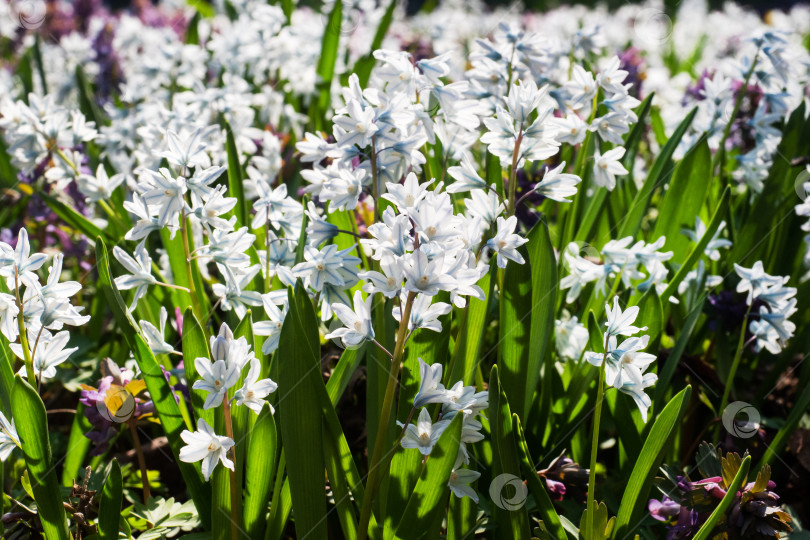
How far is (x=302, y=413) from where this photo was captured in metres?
1.18

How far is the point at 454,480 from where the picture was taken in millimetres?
1208

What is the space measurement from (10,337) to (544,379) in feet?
3.71

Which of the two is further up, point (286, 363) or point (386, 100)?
point (386, 100)

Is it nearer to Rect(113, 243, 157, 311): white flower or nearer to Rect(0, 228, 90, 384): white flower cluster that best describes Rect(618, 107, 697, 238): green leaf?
Rect(113, 243, 157, 311): white flower

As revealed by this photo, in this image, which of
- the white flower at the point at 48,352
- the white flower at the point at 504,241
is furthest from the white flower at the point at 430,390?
the white flower at the point at 48,352

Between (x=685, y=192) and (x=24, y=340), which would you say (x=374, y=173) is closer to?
(x=24, y=340)

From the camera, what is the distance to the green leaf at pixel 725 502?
3.67 feet

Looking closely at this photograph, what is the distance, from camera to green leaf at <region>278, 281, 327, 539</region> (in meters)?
1.14

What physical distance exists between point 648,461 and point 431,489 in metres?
0.41

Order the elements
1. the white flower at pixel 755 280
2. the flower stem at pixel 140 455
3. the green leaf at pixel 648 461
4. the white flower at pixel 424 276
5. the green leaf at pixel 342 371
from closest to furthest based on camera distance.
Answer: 1. the white flower at pixel 424 276
2. the green leaf at pixel 648 461
3. the green leaf at pixel 342 371
4. the flower stem at pixel 140 455
5. the white flower at pixel 755 280

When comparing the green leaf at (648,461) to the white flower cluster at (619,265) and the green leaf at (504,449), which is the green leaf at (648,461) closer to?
the green leaf at (504,449)

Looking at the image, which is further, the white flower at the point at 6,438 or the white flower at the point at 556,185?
the white flower at the point at 556,185

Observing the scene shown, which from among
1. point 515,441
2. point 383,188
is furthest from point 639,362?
point 383,188

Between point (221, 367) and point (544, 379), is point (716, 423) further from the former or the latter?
point (221, 367)
